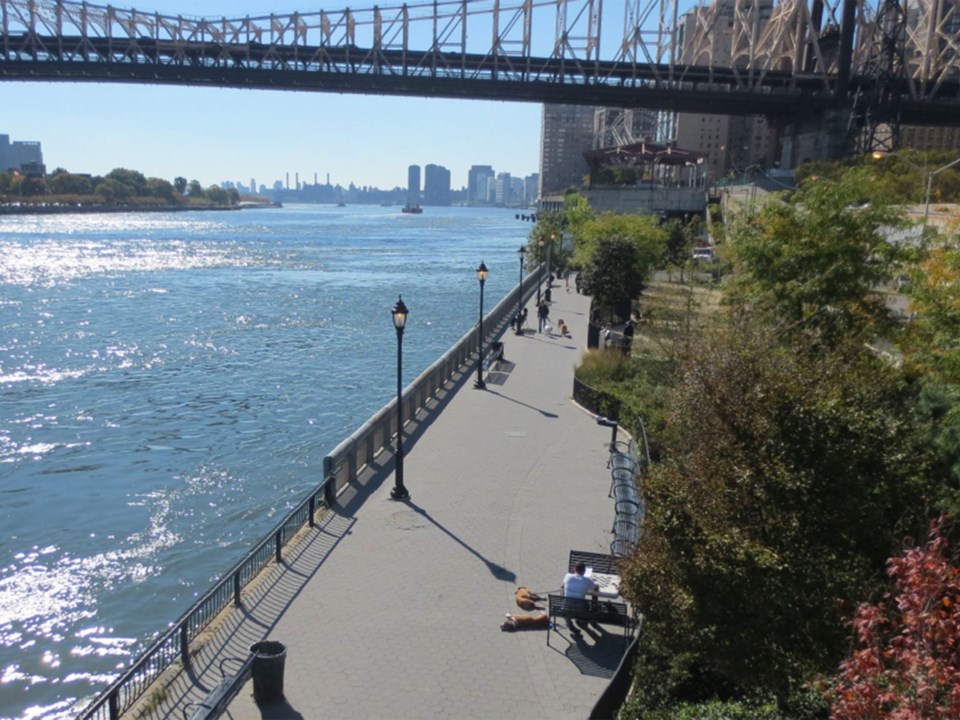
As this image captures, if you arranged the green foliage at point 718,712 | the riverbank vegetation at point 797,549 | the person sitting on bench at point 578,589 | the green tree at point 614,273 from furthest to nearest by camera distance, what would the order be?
the green tree at point 614,273, the person sitting on bench at point 578,589, the green foliage at point 718,712, the riverbank vegetation at point 797,549

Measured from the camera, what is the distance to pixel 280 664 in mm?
8984

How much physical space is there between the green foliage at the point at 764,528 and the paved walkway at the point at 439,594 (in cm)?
165

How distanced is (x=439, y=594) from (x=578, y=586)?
2003 mm

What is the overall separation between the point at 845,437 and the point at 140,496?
15.6 m

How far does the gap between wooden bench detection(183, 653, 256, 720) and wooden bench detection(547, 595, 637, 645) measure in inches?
140

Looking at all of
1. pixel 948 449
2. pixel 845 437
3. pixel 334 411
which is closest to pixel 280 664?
pixel 845 437

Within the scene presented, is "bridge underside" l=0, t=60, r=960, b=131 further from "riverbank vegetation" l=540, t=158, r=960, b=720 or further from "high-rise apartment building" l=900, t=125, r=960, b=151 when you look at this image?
"riverbank vegetation" l=540, t=158, r=960, b=720

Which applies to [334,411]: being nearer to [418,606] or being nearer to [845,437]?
[418,606]

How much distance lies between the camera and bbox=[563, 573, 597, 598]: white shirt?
420 inches

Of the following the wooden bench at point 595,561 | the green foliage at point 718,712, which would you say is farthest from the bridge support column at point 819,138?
the green foliage at point 718,712

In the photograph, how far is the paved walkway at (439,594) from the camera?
9.28 meters

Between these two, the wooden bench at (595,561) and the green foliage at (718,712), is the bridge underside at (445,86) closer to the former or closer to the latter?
the wooden bench at (595,561)

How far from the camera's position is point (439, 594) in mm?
11594

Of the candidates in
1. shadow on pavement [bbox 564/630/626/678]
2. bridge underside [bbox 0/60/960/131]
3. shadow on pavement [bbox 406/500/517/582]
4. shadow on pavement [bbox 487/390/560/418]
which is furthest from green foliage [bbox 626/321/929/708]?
bridge underside [bbox 0/60/960/131]
